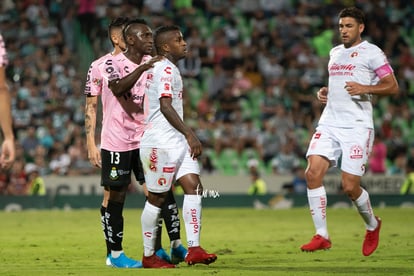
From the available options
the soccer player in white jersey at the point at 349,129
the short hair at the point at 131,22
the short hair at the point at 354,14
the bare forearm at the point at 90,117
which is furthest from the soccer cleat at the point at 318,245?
the short hair at the point at 131,22

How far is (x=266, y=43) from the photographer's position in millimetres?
28625

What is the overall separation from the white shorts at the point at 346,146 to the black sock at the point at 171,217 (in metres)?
1.90

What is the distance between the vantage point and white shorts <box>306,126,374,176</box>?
1122cm

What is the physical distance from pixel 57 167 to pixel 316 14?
34.4 ft

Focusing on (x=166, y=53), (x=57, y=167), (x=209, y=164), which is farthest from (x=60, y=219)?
(x=166, y=53)

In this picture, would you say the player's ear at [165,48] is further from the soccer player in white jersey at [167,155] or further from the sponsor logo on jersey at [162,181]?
the sponsor logo on jersey at [162,181]

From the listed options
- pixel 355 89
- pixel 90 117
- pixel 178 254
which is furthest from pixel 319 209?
pixel 90 117

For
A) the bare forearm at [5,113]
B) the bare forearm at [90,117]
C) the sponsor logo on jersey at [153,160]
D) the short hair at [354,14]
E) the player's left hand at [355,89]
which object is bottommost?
the sponsor logo on jersey at [153,160]

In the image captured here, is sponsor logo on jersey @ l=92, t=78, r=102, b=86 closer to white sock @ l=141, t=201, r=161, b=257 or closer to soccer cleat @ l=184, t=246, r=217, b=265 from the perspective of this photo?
white sock @ l=141, t=201, r=161, b=257

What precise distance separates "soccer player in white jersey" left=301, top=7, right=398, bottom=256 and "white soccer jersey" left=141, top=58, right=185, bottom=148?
2271mm

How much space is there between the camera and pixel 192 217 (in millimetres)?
9609

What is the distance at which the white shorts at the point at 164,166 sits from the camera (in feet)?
31.4

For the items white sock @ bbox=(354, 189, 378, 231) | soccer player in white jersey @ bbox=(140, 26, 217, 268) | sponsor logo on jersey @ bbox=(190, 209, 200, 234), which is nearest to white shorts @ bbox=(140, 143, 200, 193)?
soccer player in white jersey @ bbox=(140, 26, 217, 268)

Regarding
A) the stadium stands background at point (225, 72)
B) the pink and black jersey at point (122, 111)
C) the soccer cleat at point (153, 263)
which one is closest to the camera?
the soccer cleat at point (153, 263)
